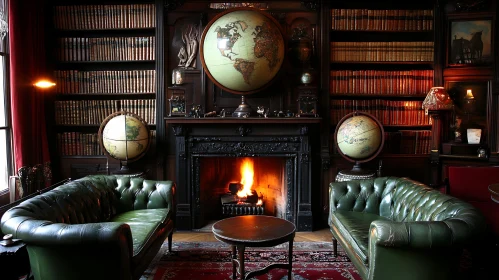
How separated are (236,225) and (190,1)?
2982 mm

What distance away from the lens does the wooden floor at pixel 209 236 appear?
4.68 m

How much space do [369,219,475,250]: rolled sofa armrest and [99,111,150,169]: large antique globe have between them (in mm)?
3094

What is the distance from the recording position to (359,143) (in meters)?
4.69

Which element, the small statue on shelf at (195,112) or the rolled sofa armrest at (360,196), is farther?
the small statue on shelf at (195,112)

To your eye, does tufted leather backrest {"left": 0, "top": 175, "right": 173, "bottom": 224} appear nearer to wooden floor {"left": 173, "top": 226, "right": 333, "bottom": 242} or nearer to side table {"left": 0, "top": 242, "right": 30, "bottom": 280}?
side table {"left": 0, "top": 242, "right": 30, "bottom": 280}

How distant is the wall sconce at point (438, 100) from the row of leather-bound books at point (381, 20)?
2.82 ft

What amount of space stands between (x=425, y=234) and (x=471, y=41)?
3.49 m

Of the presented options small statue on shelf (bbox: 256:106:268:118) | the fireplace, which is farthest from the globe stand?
the fireplace

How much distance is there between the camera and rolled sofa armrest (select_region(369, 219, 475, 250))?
2.51 meters

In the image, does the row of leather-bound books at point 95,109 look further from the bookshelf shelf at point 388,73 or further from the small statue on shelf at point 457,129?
the small statue on shelf at point 457,129

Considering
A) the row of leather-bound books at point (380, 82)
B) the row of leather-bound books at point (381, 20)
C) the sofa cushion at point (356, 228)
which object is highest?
the row of leather-bound books at point (381, 20)

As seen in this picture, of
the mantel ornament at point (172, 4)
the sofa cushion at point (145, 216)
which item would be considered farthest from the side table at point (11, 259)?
the mantel ornament at point (172, 4)

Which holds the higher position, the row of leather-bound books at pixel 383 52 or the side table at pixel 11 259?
the row of leather-bound books at pixel 383 52

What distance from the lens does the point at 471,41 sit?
502cm
